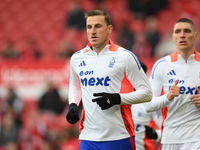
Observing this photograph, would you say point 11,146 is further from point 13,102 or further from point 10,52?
point 10,52

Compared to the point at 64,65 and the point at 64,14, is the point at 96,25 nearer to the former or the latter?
the point at 64,65

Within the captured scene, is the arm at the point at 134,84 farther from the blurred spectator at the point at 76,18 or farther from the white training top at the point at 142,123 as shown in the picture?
the blurred spectator at the point at 76,18

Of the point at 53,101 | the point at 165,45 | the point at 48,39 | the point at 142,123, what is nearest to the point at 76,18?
the point at 48,39

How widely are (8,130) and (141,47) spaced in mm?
4399

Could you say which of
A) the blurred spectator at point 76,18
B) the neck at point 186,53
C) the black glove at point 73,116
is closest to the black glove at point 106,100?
the black glove at point 73,116

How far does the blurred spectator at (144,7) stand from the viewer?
15.8 meters

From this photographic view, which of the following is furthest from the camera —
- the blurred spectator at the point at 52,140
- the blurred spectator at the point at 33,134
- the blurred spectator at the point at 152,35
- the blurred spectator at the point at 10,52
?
the blurred spectator at the point at 10,52

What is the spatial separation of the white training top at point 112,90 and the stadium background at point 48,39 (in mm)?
4826

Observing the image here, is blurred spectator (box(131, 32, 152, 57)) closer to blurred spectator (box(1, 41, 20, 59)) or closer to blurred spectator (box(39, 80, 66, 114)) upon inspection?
blurred spectator (box(39, 80, 66, 114))

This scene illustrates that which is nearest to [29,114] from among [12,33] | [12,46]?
[12,46]

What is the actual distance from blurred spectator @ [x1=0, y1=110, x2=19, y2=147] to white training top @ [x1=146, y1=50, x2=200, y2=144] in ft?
20.5

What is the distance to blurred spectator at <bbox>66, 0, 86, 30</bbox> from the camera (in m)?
15.0

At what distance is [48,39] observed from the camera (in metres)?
16.5

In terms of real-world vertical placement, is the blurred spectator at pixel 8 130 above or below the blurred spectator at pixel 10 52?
below
